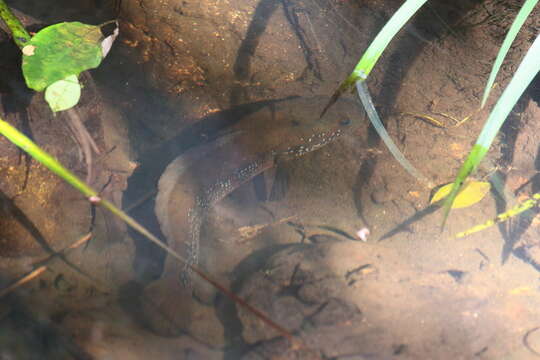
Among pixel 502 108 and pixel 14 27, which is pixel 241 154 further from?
pixel 502 108

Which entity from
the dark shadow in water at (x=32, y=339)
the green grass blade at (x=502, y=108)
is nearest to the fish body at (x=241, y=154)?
the dark shadow in water at (x=32, y=339)

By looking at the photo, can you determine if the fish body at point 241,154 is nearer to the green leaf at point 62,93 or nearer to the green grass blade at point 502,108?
the green leaf at point 62,93

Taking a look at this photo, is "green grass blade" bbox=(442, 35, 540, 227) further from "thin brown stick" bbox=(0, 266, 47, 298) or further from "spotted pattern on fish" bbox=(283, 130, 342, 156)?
"thin brown stick" bbox=(0, 266, 47, 298)

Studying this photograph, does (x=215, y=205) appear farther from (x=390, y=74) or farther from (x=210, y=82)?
(x=390, y=74)

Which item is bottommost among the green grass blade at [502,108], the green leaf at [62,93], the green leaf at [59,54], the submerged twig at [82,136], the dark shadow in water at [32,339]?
the dark shadow in water at [32,339]

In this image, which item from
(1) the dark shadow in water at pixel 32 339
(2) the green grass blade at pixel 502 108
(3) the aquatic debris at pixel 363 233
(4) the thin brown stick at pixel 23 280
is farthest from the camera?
(3) the aquatic debris at pixel 363 233
